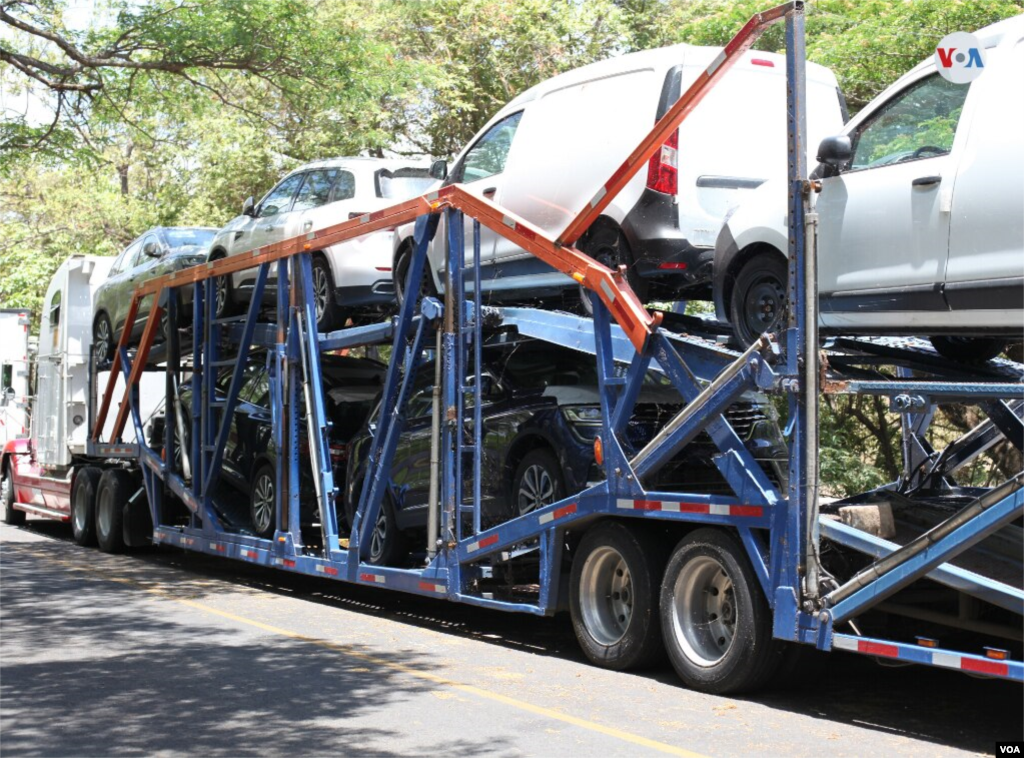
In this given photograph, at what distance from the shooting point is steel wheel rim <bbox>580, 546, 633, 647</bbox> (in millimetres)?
8539

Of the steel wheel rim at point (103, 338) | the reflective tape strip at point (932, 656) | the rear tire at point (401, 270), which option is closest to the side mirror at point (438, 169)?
the rear tire at point (401, 270)

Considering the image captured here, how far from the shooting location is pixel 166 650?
9.10 metres

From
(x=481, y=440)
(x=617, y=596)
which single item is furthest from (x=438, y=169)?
(x=617, y=596)

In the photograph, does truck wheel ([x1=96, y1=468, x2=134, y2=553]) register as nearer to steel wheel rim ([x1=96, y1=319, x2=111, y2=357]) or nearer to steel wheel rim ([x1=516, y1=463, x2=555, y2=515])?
steel wheel rim ([x1=96, y1=319, x2=111, y2=357])

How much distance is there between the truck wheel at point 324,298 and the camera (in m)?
11.9

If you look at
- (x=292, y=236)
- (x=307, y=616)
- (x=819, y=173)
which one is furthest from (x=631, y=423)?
(x=292, y=236)

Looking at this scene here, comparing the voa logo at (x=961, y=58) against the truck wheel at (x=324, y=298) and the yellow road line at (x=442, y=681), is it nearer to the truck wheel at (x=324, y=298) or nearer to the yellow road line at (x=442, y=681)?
the yellow road line at (x=442, y=681)

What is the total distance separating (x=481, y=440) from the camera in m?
9.72

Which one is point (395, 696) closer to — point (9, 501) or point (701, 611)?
point (701, 611)

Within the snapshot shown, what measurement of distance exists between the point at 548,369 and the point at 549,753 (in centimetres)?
425

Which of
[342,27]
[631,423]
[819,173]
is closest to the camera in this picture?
[819,173]

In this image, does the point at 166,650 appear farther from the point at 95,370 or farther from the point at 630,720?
the point at 95,370

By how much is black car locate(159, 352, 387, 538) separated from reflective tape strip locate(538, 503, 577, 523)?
10.00 feet

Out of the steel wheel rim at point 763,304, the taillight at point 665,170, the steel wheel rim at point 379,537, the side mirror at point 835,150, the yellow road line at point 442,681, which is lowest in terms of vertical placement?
the yellow road line at point 442,681
